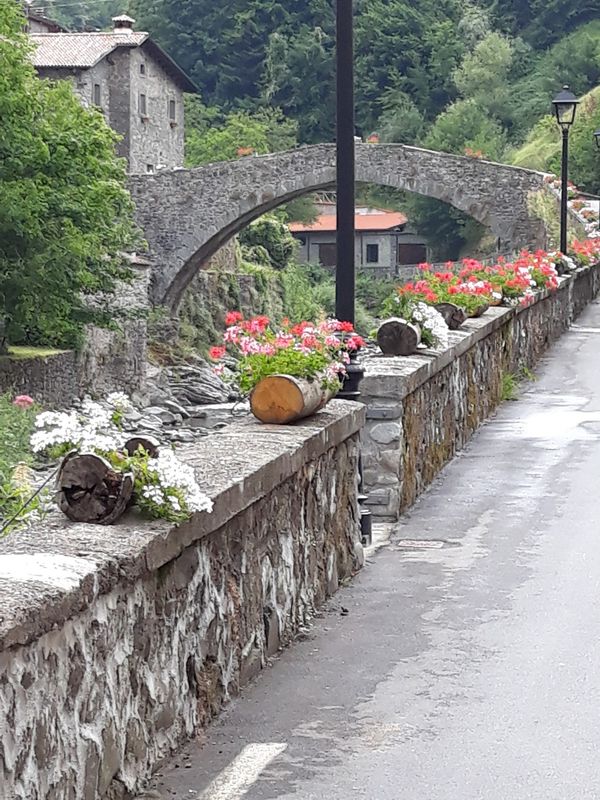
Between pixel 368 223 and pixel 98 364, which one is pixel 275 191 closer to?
pixel 98 364

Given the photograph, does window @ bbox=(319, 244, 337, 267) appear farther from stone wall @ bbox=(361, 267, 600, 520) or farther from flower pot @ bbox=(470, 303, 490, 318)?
flower pot @ bbox=(470, 303, 490, 318)

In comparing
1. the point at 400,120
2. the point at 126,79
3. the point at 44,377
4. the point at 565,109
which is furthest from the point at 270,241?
the point at 565,109

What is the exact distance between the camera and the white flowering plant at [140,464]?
4344 millimetres

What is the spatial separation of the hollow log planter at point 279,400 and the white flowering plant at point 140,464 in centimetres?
168

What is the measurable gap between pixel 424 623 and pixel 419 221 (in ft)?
198

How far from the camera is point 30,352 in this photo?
34188mm

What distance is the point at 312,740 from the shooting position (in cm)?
473

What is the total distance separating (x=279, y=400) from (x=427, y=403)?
10.9ft

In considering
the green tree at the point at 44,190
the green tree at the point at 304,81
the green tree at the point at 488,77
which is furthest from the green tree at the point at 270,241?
the green tree at the point at 44,190

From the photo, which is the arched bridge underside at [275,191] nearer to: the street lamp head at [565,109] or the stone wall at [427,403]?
the street lamp head at [565,109]

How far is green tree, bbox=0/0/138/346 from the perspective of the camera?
31172mm

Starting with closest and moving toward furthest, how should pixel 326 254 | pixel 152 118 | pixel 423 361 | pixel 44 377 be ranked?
pixel 423 361, pixel 44 377, pixel 152 118, pixel 326 254

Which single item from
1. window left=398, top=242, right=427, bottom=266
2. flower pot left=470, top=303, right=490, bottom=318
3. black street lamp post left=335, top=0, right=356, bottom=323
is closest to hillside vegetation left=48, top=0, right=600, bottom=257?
window left=398, top=242, right=427, bottom=266

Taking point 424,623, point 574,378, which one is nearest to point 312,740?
point 424,623
